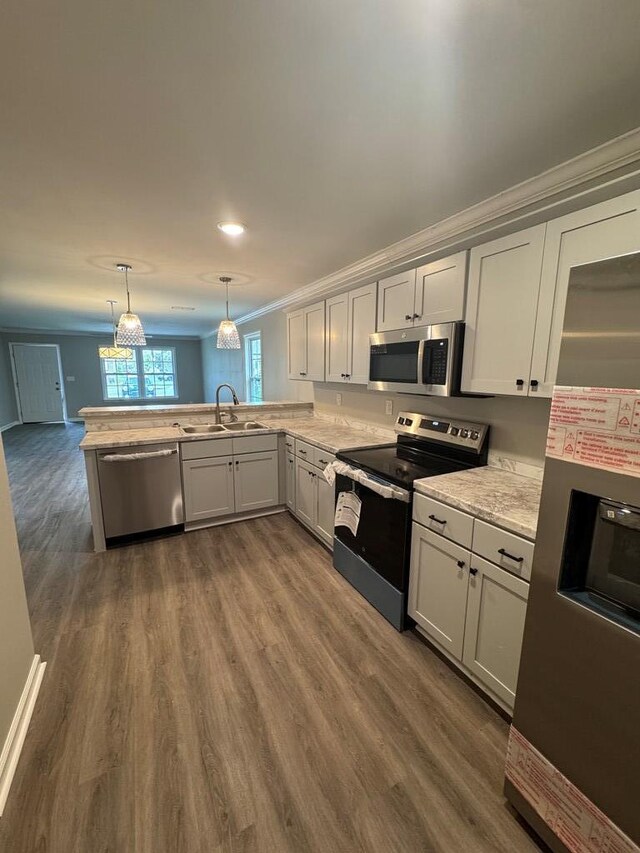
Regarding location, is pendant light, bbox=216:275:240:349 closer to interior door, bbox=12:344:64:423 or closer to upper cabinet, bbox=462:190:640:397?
upper cabinet, bbox=462:190:640:397

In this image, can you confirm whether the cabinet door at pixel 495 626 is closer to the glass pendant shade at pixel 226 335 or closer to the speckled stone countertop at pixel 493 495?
the speckled stone countertop at pixel 493 495

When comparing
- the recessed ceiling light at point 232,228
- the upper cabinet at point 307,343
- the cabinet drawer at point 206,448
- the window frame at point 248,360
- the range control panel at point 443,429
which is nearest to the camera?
the range control panel at point 443,429

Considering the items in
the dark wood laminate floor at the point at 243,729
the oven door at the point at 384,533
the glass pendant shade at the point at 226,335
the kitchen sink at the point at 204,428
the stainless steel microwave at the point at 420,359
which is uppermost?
the glass pendant shade at the point at 226,335

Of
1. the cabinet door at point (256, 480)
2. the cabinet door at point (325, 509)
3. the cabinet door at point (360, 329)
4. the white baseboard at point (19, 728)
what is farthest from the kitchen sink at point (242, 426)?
the white baseboard at point (19, 728)

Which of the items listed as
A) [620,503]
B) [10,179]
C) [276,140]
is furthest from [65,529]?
[620,503]

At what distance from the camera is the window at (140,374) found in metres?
9.48

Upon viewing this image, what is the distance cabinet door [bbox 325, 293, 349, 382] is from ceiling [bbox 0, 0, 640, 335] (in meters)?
0.78

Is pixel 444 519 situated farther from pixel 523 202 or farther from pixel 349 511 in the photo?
pixel 523 202

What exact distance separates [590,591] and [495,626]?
63cm

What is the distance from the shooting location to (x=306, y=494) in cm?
320

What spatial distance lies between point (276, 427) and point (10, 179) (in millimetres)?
2526

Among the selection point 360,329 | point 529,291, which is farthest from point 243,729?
point 360,329

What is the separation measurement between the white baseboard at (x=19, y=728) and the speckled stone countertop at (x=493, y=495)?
2018 mm

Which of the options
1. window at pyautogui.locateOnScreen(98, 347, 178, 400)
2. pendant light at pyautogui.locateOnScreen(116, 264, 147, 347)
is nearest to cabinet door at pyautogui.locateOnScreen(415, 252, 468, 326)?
pendant light at pyautogui.locateOnScreen(116, 264, 147, 347)
